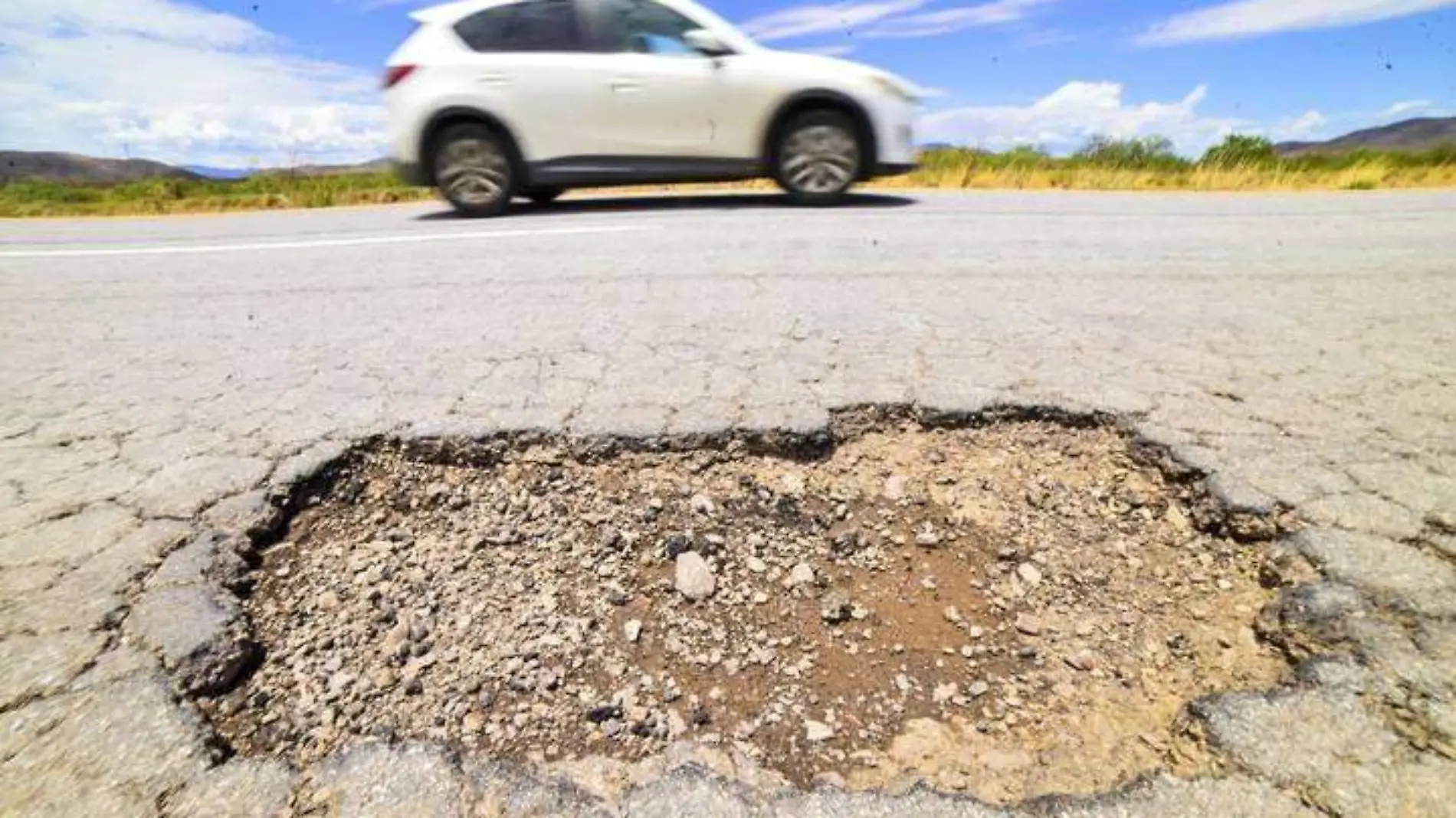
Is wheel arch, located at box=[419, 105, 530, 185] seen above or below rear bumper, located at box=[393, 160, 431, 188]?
above

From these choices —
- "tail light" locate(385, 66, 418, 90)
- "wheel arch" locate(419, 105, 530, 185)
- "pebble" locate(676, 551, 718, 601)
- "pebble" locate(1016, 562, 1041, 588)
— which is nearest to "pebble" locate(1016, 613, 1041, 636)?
"pebble" locate(1016, 562, 1041, 588)

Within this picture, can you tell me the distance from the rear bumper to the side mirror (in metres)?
2.54

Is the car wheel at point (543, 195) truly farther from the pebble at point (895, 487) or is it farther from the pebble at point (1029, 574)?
the pebble at point (1029, 574)

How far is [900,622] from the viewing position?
193cm

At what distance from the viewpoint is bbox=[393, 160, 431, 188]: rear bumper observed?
6777 millimetres

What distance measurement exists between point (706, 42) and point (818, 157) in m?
1.32

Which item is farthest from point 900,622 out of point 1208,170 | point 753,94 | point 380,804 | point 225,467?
point 1208,170

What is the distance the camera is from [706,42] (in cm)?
644

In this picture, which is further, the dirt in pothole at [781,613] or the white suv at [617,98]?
the white suv at [617,98]

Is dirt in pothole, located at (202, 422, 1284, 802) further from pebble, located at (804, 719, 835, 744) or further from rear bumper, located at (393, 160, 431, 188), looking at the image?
rear bumper, located at (393, 160, 431, 188)

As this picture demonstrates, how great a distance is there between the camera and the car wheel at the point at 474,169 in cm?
672

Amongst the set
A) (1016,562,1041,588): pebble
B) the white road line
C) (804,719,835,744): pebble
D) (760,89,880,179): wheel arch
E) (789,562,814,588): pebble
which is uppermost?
(760,89,880,179): wheel arch

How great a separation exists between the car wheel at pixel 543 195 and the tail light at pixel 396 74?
1.46m

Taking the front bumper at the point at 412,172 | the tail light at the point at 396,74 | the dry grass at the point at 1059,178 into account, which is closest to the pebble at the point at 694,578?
the front bumper at the point at 412,172
